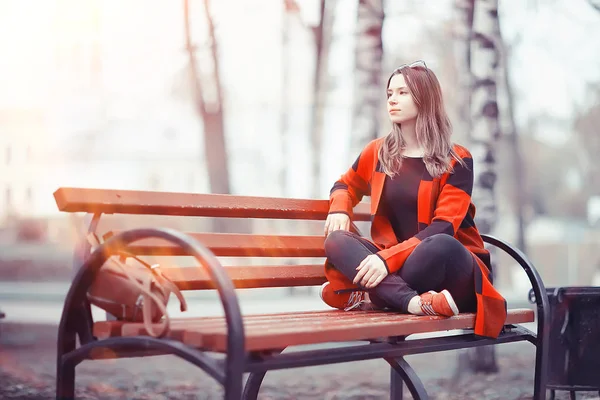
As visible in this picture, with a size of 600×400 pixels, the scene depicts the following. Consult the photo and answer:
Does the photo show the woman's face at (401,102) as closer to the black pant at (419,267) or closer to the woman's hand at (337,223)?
the woman's hand at (337,223)

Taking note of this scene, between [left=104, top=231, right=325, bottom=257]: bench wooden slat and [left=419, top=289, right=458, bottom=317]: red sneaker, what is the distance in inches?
31.5

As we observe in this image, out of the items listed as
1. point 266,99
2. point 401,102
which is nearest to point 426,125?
point 401,102

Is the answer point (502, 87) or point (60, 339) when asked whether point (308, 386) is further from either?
point (502, 87)

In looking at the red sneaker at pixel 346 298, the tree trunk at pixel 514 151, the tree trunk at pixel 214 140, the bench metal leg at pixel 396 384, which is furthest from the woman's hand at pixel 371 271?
the tree trunk at pixel 514 151

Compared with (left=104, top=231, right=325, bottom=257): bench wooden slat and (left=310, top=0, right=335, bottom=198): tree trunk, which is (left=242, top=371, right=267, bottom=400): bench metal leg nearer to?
(left=104, top=231, right=325, bottom=257): bench wooden slat

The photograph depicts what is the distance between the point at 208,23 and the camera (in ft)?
41.8

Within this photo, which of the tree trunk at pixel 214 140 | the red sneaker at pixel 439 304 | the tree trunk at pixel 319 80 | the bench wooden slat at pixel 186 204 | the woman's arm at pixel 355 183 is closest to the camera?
the bench wooden slat at pixel 186 204

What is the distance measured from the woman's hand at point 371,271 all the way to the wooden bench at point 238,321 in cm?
13

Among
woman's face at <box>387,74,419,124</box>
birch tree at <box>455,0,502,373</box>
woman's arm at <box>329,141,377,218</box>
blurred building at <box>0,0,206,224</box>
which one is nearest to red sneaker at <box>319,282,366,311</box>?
woman's arm at <box>329,141,377,218</box>

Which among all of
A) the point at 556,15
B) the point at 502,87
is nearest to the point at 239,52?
the point at 502,87

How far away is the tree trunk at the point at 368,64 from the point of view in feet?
22.4

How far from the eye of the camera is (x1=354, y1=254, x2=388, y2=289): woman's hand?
10.5 ft

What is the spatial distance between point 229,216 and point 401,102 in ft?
2.95

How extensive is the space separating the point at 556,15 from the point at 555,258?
786 inches
